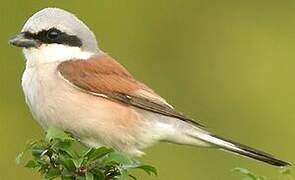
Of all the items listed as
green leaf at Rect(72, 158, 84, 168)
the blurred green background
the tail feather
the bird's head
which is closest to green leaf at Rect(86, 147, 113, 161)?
green leaf at Rect(72, 158, 84, 168)

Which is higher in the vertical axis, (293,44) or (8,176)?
(293,44)

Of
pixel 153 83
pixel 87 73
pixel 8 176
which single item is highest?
pixel 87 73

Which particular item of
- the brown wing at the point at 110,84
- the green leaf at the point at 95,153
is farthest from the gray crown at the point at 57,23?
the green leaf at the point at 95,153

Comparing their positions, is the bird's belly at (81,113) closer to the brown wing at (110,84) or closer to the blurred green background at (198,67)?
the brown wing at (110,84)

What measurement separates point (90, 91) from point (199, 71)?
2219mm

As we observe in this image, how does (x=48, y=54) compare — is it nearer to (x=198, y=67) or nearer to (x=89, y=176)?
(x=89, y=176)

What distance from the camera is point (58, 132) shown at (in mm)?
3607

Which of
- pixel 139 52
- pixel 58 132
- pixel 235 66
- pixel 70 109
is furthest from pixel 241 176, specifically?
pixel 235 66

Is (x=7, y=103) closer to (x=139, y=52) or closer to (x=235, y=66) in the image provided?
(x=139, y=52)

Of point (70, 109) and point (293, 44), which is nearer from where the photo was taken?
point (70, 109)

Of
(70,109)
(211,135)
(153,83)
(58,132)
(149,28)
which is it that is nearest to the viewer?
(58,132)

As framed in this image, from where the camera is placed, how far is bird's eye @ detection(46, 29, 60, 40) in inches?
190

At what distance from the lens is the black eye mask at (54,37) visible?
4801 mm

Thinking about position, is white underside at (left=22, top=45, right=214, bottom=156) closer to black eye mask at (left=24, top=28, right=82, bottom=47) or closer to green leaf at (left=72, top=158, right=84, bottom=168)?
black eye mask at (left=24, top=28, right=82, bottom=47)
